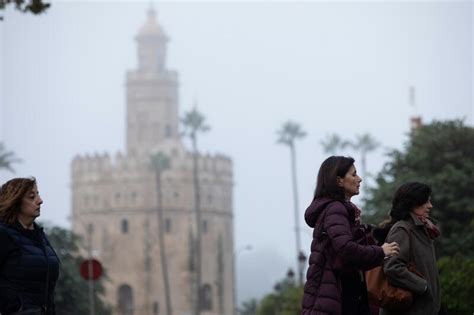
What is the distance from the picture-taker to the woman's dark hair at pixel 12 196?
9289 mm

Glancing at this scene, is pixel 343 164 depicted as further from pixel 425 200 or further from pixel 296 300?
pixel 296 300

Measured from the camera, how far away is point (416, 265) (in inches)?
390

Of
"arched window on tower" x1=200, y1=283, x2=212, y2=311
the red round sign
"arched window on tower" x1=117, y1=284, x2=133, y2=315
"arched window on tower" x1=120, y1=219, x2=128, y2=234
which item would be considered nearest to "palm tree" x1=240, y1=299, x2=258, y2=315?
"arched window on tower" x1=200, y1=283, x2=212, y2=311

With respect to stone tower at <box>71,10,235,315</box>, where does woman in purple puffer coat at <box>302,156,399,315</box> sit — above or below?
below

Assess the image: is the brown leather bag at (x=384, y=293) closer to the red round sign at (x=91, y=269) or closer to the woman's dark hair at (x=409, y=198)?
the woman's dark hair at (x=409, y=198)

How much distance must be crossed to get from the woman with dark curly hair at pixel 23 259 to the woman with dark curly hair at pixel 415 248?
2.18m

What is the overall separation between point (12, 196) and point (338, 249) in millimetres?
2040

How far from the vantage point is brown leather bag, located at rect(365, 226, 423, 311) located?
965 cm

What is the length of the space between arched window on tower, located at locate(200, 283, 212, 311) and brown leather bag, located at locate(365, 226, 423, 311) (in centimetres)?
10206

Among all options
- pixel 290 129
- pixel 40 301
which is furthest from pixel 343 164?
pixel 290 129

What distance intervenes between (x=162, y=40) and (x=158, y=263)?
2100cm

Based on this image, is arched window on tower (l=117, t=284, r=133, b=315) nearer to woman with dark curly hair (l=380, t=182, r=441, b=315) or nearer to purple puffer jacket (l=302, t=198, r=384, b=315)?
woman with dark curly hair (l=380, t=182, r=441, b=315)

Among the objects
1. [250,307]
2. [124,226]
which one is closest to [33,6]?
[250,307]

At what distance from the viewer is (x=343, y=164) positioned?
9.55 meters
